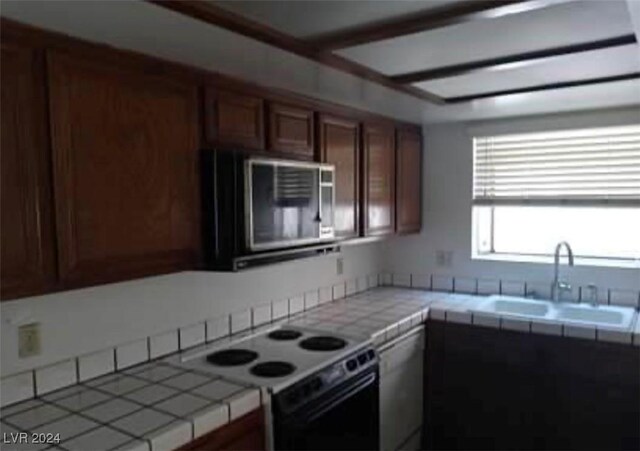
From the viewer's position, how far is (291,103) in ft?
7.25

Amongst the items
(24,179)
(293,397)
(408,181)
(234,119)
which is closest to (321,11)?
(234,119)

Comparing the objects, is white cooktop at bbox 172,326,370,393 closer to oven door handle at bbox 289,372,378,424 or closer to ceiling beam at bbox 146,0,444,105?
oven door handle at bbox 289,372,378,424

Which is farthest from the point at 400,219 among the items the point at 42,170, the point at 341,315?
the point at 42,170

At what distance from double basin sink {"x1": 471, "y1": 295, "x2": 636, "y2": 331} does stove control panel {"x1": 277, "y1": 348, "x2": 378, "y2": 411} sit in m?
0.90

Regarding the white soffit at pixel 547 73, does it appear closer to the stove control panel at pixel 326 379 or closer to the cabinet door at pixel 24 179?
the stove control panel at pixel 326 379

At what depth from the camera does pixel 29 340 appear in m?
1.59

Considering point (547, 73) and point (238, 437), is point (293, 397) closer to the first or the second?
point (238, 437)

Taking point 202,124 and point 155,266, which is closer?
point 155,266

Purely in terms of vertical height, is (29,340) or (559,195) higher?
(559,195)

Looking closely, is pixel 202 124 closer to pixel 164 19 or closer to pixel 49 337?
pixel 164 19

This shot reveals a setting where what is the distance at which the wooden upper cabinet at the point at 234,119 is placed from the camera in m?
1.82

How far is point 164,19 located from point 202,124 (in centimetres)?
46

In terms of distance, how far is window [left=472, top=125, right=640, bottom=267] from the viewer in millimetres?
2846

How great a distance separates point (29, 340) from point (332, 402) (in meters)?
1.10
